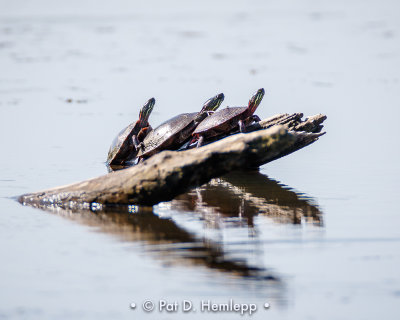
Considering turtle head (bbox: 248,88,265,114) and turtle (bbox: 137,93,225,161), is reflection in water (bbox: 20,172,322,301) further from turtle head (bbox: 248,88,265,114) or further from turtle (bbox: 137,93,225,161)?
turtle head (bbox: 248,88,265,114)

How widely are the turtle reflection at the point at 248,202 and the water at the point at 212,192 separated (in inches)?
1.1

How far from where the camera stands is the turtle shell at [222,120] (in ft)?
24.2

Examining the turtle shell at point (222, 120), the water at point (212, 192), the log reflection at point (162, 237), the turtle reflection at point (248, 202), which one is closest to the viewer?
the water at point (212, 192)

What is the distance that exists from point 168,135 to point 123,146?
0.77 m

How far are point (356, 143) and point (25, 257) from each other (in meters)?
5.54

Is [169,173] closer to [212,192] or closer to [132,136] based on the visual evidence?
[212,192]

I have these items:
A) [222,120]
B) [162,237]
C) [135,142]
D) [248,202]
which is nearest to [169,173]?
[162,237]

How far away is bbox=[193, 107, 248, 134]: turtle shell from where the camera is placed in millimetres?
7388

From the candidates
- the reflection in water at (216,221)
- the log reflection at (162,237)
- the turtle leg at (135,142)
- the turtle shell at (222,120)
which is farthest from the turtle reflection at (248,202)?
the turtle leg at (135,142)

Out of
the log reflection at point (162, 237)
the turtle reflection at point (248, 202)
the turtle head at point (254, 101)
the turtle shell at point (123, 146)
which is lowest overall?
the log reflection at point (162, 237)

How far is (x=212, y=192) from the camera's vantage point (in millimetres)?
6914

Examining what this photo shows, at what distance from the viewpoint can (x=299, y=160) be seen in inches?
339

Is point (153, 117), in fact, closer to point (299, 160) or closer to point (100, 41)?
point (299, 160)

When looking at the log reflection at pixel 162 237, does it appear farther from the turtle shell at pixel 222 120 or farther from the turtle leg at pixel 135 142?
the turtle leg at pixel 135 142
